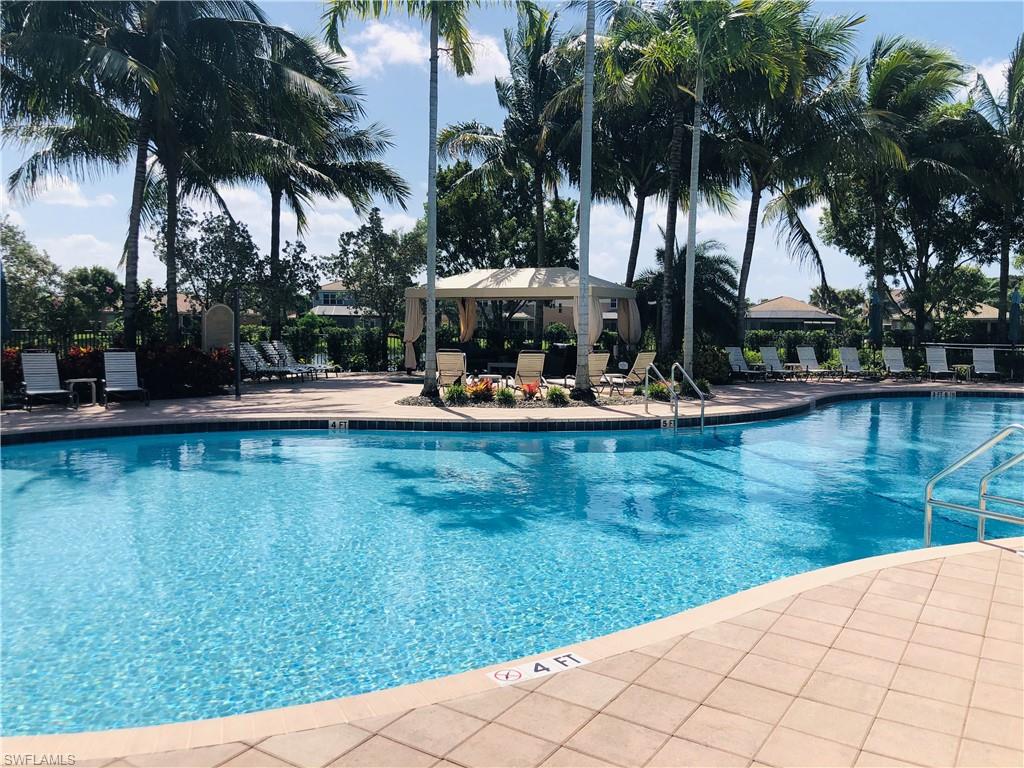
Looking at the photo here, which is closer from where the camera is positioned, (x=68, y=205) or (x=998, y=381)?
(x=68, y=205)

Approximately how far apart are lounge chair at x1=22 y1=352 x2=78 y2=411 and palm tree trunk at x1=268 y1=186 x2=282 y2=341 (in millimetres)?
7165

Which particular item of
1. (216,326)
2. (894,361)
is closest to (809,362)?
(894,361)

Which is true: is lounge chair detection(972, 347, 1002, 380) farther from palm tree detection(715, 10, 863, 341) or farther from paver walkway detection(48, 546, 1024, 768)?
paver walkway detection(48, 546, 1024, 768)

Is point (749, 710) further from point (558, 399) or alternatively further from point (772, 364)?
point (772, 364)

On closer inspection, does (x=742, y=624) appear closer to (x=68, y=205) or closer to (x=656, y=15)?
(x=656, y=15)

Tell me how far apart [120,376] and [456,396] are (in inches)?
248

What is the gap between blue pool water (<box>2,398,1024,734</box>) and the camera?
428cm

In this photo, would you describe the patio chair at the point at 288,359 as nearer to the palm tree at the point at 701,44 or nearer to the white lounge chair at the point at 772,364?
the palm tree at the point at 701,44

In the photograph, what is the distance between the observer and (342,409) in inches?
524

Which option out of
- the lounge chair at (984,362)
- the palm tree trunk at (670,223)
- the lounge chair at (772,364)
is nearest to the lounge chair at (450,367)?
the palm tree trunk at (670,223)

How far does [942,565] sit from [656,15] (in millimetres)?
14100

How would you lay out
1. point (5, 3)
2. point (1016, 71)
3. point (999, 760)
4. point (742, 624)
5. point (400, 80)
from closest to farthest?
1. point (999, 760)
2. point (742, 624)
3. point (5, 3)
4. point (400, 80)
5. point (1016, 71)

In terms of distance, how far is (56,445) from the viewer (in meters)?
10.7

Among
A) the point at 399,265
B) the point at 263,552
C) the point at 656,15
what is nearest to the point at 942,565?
the point at 263,552
